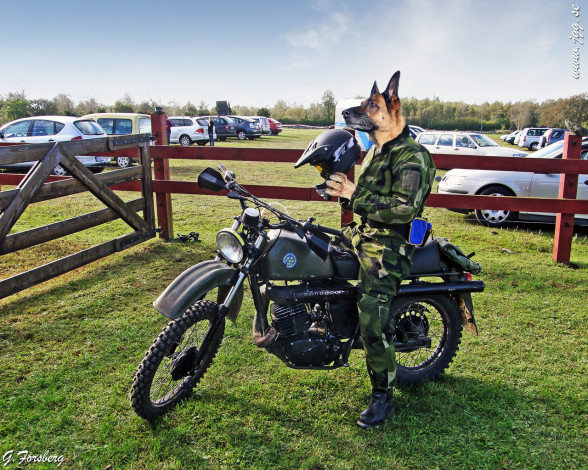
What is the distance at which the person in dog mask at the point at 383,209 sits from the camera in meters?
2.64

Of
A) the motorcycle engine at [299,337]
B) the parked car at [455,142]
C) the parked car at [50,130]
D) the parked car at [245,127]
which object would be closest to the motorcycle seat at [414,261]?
the motorcycle engine at [299,337]

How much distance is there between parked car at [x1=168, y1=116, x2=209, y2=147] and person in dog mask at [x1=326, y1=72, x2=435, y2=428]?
23.3 meters

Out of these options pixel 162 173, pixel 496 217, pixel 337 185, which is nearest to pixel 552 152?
pixel 496 217

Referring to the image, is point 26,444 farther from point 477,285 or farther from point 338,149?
point 477,285

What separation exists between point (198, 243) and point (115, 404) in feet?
11.8

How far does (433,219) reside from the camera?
8.61 meters

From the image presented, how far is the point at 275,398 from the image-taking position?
3.15 m

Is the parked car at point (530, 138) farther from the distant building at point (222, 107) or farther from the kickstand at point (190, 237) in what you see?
the kickstand at point (190, 237)

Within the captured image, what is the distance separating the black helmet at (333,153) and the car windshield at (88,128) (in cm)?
1283

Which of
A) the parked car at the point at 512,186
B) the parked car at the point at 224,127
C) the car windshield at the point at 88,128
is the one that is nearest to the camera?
the parked car at the point at 512,186

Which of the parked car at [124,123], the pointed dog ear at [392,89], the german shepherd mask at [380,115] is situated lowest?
the german shepherd mask at [380,115]

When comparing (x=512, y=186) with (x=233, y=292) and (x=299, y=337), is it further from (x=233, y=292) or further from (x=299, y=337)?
(x=233, y=292)

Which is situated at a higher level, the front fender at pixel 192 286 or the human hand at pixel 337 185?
the human hand at pixel 337 185

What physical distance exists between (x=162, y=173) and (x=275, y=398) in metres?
4.31
